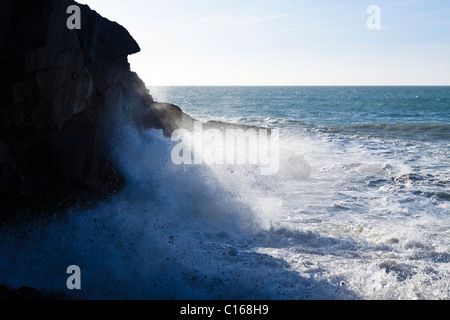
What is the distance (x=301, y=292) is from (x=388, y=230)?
3813 mm

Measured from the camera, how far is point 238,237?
354 inches

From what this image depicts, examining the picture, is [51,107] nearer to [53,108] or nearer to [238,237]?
[53,108]

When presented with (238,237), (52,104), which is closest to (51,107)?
(52,104)

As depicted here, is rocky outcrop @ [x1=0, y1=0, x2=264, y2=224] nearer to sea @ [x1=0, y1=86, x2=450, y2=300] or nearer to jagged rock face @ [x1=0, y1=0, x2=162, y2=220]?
jagged rock face @ [x1=0, y1=0, x2=162, y2=220]

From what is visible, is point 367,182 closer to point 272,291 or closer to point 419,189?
point 419,189

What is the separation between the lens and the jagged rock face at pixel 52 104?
21.6 feet

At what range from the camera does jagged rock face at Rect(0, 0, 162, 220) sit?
6594 mm

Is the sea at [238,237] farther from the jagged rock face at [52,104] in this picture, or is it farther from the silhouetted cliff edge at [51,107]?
the jagged rock face at [52,104]

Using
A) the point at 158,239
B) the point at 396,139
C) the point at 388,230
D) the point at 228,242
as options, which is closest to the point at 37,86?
the point at 158,239

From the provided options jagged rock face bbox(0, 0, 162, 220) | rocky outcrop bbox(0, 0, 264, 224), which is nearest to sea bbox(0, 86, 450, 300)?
rocky outcrop bbox(0, 0, 264, 224)

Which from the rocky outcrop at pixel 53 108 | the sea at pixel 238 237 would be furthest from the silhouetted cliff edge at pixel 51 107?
the sea at pixel 238 237

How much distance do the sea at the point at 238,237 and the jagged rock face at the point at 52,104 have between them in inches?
27.0

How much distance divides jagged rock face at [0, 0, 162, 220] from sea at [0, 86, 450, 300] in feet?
2.25

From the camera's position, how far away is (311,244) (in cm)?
859
